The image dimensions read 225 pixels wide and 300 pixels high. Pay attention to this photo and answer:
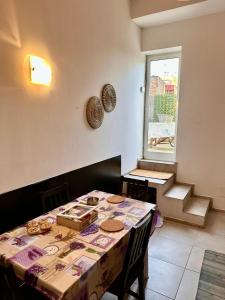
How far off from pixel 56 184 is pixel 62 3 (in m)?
1.78

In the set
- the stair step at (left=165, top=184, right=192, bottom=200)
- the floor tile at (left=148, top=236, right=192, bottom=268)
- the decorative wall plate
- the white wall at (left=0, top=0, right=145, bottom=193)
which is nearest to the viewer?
the white wall at (left=0, top=0, right=145, bottom=193)

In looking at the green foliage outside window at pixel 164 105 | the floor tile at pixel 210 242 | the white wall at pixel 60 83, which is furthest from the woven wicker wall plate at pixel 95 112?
the floor tile at pixel 210 242

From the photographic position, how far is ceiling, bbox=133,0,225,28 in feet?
10.0

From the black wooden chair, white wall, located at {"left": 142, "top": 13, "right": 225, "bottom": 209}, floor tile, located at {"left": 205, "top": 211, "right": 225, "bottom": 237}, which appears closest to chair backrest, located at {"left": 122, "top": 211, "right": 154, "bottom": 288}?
the black wooden chair

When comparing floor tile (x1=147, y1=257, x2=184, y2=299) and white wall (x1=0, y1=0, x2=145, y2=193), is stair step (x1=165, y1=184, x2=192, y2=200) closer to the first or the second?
white wall (x1=0, y1=0, x2=145, y2=193)

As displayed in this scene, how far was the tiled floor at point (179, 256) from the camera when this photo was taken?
1.99 metres

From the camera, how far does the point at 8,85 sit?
69.7 inches

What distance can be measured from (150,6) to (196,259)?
3426mm

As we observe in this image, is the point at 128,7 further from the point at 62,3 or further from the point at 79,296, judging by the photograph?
the point at 79,296

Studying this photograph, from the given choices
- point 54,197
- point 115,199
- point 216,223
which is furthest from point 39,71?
point 216,223

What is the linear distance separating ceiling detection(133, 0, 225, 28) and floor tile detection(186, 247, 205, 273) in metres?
3.15

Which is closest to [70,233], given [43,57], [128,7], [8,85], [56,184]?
[56,184]

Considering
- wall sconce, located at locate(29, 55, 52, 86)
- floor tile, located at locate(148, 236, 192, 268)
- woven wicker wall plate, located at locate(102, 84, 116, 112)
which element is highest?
wall sconce, located at locate(29, 55, 52, 86)

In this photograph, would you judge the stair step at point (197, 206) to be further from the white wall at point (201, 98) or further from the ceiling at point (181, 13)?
the ceiling at point (181, 13)
